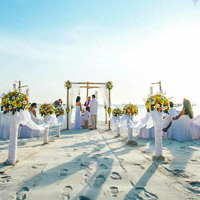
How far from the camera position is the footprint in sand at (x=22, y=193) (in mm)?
2160

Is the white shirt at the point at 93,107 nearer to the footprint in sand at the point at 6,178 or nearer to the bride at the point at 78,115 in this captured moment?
the bride at the point at 78,115

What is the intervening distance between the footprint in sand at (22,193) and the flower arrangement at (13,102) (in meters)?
1.82

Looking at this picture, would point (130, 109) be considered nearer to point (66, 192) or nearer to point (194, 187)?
point (194, 187)

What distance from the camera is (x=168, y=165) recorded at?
3.49 m

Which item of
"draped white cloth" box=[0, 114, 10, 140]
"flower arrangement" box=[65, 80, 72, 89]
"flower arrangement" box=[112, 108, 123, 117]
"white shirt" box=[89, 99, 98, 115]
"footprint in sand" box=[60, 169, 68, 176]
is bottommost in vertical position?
"footprint in sand" box=[60, 169, 68, 176]

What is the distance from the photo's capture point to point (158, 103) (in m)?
4.06

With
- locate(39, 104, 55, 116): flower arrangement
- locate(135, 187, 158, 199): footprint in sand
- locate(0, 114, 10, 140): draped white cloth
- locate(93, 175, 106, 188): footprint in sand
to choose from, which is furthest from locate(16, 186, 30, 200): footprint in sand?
A: locate(0, 114, 10, 140): draped white cloth

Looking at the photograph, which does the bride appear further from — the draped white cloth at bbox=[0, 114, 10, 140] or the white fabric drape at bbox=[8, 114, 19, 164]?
the white fabric drape at bbox=[8, 114, 19, 164]

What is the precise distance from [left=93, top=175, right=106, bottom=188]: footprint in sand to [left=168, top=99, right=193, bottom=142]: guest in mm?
5234

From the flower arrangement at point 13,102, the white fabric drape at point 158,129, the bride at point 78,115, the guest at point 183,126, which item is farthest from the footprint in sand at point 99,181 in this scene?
the bride at point 78,115

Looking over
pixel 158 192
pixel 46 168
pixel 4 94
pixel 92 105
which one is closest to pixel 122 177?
pixel 158 192

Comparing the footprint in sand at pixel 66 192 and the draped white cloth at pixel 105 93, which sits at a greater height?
the draped white cloth at pixel 105 93

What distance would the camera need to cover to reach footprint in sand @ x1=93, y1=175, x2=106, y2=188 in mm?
2510

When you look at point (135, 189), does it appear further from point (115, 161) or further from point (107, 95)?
point (107, 95)
